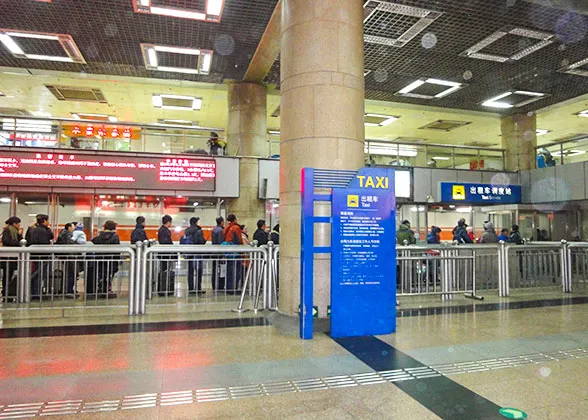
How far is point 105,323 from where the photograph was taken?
19.9 feet

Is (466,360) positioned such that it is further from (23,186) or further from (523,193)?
(523,193)

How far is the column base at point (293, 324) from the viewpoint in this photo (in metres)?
5.63

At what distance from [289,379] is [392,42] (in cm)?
862

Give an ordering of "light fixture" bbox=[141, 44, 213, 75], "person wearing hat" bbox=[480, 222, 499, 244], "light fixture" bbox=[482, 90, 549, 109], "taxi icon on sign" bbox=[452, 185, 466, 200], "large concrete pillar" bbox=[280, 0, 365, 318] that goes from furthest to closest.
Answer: "taxi icon on sign" bbox=[452, 185, 466, 200]
"light fixture" bbox=[482, 90, 549, 109]
"person wearing hat" bbox=[480, 222, 499, 244]
"light fixture" bbox=[141, 44, 213, 75]
"large concrete pillar" bbox=[280, 0, 365, 318]

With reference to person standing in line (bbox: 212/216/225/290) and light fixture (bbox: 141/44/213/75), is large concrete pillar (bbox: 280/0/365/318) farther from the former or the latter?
light fixture (bbox: 141/44/213/75)

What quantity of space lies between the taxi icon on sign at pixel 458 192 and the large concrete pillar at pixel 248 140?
6.27 meters

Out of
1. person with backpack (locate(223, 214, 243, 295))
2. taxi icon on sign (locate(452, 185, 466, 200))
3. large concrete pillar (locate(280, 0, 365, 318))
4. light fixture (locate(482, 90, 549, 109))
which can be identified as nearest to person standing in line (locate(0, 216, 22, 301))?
person with backpack (locate(223, 214, 243, 295))

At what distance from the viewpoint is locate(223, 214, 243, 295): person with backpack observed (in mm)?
7660

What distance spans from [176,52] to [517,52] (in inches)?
335

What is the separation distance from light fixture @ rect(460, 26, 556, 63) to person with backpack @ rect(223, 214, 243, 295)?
23.7 ft

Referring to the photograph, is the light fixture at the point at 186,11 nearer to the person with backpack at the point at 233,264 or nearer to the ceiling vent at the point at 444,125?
the person with backpack at the point at 233,264

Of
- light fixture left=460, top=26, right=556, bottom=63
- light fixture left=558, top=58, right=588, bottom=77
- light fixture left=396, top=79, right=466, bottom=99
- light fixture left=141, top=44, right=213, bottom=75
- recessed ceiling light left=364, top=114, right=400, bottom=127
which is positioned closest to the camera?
light fixture left=460, top=26, right=556, bottom=63

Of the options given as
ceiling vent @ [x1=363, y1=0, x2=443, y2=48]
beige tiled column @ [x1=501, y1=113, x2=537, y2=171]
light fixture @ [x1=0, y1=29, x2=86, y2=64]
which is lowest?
beige tiled column @ [x1=501, y1=113, x2=537, y2=171]

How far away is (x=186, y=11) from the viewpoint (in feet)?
28.0
